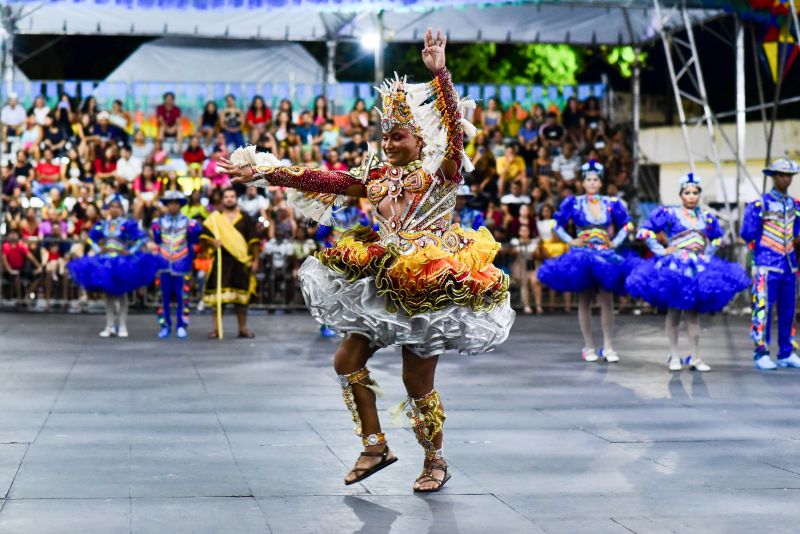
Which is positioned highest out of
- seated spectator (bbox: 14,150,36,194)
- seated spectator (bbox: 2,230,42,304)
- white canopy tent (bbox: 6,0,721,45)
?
white canopy tent (bbox: 6,0,721,45)

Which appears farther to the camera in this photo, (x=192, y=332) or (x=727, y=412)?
(x=192, y=332)

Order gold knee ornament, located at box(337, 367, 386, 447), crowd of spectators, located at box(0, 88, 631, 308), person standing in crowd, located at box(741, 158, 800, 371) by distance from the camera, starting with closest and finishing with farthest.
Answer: gold knee ornament, located at box(337, 367, 386, 447) < person standing in crowd, located at box(741, 158, 800, 371) < crowd of spectators, located at box(0, 88, 631, 308)

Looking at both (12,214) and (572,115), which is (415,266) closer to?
(12,214)

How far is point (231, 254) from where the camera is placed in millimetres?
16422

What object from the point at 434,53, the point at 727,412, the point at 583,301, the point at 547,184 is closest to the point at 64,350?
the point at 583,301

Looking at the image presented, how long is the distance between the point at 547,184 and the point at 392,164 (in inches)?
677

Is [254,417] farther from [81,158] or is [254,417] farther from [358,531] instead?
[81,158]

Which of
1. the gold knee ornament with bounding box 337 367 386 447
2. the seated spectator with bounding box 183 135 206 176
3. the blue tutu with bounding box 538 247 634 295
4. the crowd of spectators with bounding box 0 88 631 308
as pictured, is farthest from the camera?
the seated spectator with bounding box 183 135 206 176

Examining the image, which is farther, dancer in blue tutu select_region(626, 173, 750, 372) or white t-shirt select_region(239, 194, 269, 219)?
white t-shirt select_region(239, 194, 269, 219)

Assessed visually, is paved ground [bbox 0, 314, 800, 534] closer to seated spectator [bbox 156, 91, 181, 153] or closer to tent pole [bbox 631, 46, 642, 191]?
tent pole [bbox 631, 46, 642, 191]

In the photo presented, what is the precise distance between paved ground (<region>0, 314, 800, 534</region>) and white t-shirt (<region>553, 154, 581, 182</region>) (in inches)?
438

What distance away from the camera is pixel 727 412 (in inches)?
381

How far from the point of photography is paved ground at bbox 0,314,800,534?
5.96 meters

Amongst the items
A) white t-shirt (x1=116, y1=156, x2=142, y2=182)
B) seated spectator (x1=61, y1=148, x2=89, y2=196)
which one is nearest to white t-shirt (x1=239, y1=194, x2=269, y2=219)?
white t-shirt (x1=116, y1=156, x2=142, y2=182)
